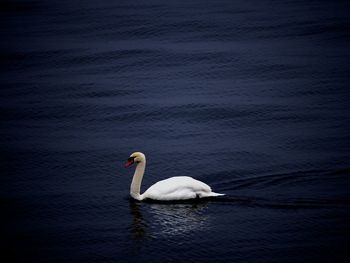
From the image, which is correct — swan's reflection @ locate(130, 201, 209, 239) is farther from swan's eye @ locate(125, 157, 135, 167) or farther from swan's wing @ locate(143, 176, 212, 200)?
swan's eye @ locate(125, 157, 135, 167)

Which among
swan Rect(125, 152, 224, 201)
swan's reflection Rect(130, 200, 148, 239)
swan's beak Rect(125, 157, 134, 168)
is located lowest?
swan's reflection Rect(130, 200, 148, 239)

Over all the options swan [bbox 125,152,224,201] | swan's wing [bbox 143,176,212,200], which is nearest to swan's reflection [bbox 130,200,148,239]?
swan [bbox 125,152,224,201]

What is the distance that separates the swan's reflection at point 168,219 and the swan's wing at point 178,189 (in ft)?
0.83

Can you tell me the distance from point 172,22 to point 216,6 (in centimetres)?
533

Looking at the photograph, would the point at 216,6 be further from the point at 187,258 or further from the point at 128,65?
the point at 187,258

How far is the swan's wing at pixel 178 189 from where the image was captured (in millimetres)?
23297

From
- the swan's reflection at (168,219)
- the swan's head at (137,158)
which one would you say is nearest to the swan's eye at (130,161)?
the swan's head at (137,158)

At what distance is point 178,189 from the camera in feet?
77.4

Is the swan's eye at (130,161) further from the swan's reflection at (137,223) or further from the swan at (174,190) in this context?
the swan's reflection at (137,223)

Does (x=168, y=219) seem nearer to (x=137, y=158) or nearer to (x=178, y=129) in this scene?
(x=137, y=158)

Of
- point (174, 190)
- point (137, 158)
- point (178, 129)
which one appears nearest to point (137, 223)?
point (174, 190)

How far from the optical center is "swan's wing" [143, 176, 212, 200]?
23297 millimetres

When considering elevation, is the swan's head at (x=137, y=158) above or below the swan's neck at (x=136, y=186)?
above

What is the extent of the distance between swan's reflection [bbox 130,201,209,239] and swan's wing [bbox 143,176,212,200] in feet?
0.83
